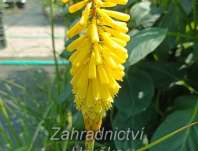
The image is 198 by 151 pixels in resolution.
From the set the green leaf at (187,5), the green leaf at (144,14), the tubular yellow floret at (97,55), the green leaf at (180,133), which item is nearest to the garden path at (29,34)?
the green leaf at (144,14)

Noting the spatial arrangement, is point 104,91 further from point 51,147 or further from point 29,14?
point 29,14

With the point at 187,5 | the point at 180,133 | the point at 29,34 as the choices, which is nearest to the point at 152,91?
the point at 180,133

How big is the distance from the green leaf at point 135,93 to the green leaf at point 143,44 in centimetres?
13

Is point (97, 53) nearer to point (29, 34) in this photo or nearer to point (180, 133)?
point (180, 133)

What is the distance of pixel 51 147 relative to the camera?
4.46 feet

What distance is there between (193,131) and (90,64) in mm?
583

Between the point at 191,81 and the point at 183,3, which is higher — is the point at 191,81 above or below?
below

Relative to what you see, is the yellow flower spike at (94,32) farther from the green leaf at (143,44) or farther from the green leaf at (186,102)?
the green leaf at (186,102)

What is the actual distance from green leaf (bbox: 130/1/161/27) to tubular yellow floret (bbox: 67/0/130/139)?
76 cm

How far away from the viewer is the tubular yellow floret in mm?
676

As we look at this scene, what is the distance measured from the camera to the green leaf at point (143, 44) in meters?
1.16

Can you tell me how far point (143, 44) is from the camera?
1196 mm

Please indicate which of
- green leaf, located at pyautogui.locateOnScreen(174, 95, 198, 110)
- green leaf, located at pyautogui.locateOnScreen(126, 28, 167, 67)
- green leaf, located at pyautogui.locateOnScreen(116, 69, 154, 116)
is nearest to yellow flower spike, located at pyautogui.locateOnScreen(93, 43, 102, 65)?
green leaf, located at pyautogui.locateOnScreen(126, 28, 167, 67)

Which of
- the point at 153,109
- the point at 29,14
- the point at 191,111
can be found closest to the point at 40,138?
the point at 153,109
